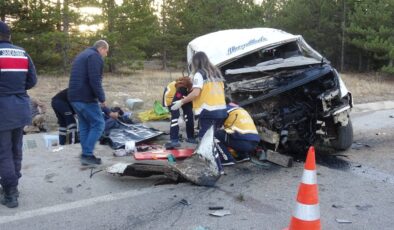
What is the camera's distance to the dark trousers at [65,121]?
24.8 ft

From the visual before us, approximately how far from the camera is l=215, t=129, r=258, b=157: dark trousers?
6070 millimetres

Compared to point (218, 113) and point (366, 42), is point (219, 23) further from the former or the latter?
point (218, 113)

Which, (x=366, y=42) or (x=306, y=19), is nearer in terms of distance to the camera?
(x=366, y=42)

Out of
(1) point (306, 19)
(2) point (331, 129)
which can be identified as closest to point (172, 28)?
(1) point (306, 19)

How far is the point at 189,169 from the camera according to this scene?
16.5 feet

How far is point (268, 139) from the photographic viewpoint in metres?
6.48

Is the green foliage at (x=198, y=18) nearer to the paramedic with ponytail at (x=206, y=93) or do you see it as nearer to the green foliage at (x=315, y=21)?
the green foliage at (x=315, y=21)

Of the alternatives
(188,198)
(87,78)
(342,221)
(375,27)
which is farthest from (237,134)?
(375,27)

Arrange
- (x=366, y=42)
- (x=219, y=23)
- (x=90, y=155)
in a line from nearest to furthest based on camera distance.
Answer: (x=90, y=155) → (x=366, y=42) → (x=219, y=23)

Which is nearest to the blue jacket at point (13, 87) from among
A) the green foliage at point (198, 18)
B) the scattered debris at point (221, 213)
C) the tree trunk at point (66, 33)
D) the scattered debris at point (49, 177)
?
the scattered debris at point (49, 177)

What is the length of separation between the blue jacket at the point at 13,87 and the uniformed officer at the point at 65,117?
126 inches

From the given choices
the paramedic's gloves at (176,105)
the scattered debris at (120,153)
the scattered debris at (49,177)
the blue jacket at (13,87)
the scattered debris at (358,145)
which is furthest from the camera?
the scattered debris at (358,145)

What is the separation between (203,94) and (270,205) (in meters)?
1.90

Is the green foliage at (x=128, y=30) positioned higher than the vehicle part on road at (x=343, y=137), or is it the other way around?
the green foliage at (x=128, y=30)
